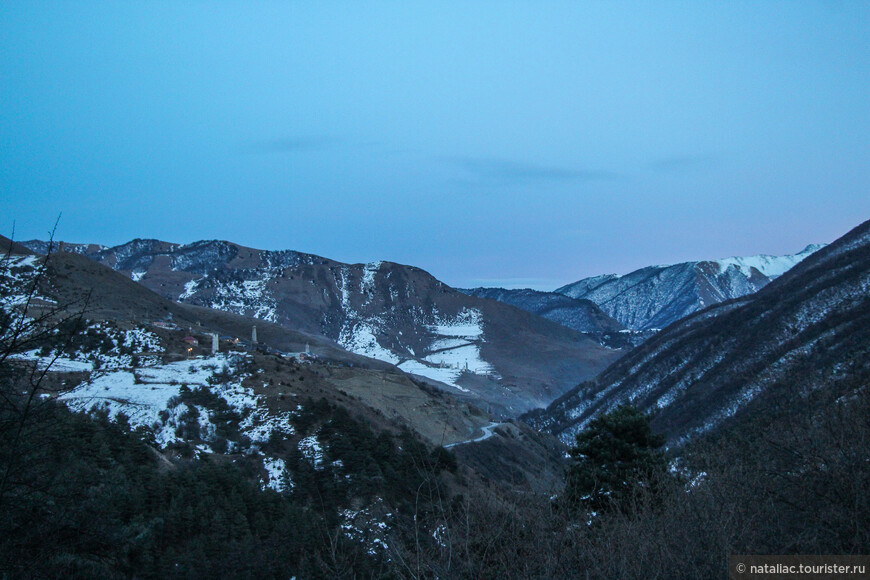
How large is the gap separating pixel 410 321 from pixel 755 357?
125772mm

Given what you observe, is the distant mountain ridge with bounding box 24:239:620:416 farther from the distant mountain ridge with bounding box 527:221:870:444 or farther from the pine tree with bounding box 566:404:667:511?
the pine tree with bounding box 566:404:667:511

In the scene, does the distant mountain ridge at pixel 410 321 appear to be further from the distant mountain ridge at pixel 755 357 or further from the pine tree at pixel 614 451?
the pine tree at pixel 614 451

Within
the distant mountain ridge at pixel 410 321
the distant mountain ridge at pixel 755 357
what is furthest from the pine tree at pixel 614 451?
the distant mountain ridge at pixel 410 321

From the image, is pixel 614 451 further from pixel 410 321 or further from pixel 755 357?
pixel 410 321

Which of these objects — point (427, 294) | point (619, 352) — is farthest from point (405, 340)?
point (619, 352)

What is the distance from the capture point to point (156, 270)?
198m

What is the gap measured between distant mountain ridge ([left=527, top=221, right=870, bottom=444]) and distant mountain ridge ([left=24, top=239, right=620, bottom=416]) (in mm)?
45595

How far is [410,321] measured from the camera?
17925cm

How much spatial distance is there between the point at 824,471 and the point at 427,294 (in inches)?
7248

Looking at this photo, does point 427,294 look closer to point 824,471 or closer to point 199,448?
point 199,448

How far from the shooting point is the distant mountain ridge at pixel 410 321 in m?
147

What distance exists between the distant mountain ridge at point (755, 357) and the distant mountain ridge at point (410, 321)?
4559 centimetres

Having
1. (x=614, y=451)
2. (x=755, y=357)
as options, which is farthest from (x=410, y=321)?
(x=614, y=451)

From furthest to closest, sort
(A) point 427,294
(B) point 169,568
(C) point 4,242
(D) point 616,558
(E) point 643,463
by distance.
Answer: (A) point 427,294, (C) point 4,242, (E) point 643,463, (B) point 169,568, (D) point 616,558
